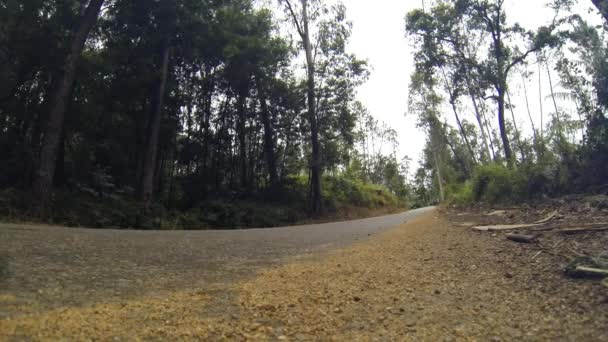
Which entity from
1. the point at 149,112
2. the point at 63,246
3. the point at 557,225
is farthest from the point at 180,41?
the point at 557,225

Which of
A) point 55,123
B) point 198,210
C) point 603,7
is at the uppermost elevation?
point 603,7

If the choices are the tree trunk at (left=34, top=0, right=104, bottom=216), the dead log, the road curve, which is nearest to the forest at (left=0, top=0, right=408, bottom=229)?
the tree trunk at (left=34, top=0, right=104, bottom=216)

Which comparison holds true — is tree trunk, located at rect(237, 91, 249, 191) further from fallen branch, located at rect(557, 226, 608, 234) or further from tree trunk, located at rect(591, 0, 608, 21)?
fallen branch, located at rect(557, 226, 608, 234)

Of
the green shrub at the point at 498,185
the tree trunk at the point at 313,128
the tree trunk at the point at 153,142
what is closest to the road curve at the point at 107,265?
the green shrub at the point at 498,185

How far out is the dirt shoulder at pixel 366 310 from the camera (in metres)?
1.77

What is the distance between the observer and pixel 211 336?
1811 millimetres

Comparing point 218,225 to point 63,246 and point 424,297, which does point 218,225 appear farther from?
point 424,297

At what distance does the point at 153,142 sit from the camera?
12.9 m

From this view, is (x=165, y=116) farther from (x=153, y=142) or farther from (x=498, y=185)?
(x=498, y=185)

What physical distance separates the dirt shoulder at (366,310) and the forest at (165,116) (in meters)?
7.90

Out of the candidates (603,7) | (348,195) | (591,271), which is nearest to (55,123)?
(591,271)

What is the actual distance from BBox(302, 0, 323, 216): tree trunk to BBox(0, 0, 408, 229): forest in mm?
70

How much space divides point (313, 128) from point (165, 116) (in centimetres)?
715

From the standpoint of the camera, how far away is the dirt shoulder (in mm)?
1768
